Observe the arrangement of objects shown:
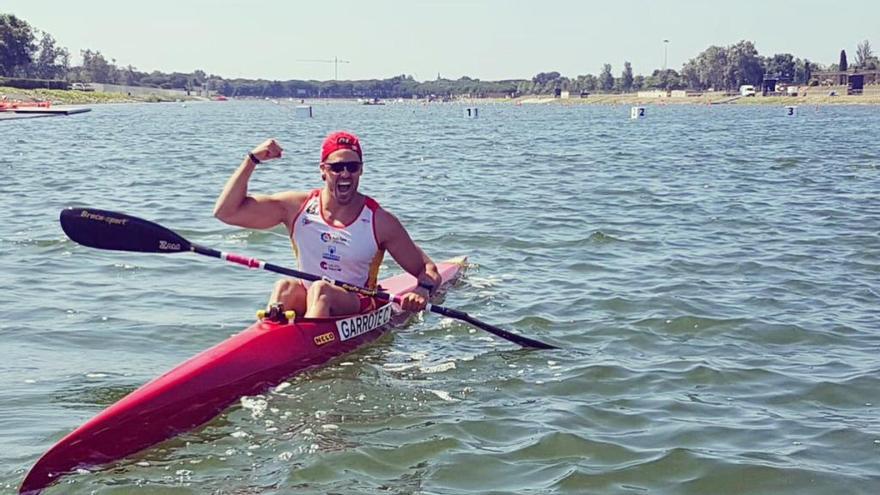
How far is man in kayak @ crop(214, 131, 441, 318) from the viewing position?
7035mm

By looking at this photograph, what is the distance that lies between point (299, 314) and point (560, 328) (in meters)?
2.53

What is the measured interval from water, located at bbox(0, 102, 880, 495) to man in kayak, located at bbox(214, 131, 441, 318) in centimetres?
58

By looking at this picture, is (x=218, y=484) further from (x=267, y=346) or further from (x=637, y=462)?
(x=637, y=462)

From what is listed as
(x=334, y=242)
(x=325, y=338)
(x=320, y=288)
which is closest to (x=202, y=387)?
(x=325, y=338)

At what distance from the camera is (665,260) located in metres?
11.7

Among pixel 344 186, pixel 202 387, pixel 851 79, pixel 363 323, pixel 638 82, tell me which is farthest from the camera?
pixel 638 82

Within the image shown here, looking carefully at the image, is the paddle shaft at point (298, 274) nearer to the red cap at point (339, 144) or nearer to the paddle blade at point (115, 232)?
the paddle blade at point (115, 232)

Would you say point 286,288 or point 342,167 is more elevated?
point 342,167

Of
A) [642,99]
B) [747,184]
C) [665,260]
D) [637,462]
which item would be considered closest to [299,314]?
[637,462]

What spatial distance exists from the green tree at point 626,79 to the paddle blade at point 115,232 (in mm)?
195502

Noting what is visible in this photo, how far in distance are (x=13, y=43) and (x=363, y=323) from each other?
111 meters

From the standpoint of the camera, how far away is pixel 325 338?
23.3ft

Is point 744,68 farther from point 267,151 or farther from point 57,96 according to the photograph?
point 267,151

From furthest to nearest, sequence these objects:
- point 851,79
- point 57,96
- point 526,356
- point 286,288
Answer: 1. point 851,79
2. point 57,96
3. point 526,356
4. point 286,288
